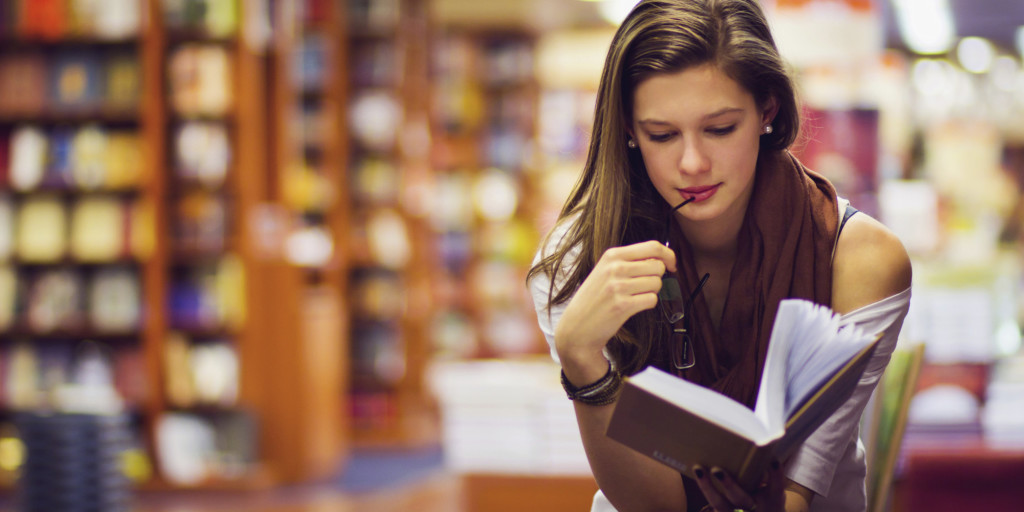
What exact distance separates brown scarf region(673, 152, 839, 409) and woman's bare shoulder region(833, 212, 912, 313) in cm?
2

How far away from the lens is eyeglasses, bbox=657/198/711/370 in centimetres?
134

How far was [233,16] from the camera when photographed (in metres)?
5.11

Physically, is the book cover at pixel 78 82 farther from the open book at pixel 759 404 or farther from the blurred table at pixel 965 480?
the open book at pixel 759 404

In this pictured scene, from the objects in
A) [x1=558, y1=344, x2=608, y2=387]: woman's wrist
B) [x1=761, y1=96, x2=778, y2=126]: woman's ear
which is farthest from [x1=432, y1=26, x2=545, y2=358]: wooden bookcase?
[x1=558, y1=344, x2=608, y2=387]: woman's wrist

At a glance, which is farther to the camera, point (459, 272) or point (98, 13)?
point (459, 272)

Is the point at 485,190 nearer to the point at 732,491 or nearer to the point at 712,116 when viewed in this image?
the point at 712,116

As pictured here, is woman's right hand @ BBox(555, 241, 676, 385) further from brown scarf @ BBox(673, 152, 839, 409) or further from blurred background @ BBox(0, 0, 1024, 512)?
blurred background @ BBox(0, 0, 1024, 512)

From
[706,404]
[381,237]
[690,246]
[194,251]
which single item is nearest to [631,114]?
[690,246]

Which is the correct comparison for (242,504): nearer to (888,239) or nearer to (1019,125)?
(888,239)

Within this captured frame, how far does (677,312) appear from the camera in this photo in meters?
1.36

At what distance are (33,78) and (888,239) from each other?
4.88 metres

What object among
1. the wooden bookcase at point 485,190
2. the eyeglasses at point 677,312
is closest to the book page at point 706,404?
the eyeglasses at point 677,312

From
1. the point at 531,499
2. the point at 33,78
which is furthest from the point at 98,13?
the point at 531,499

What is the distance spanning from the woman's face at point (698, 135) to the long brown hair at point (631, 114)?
21 mm
